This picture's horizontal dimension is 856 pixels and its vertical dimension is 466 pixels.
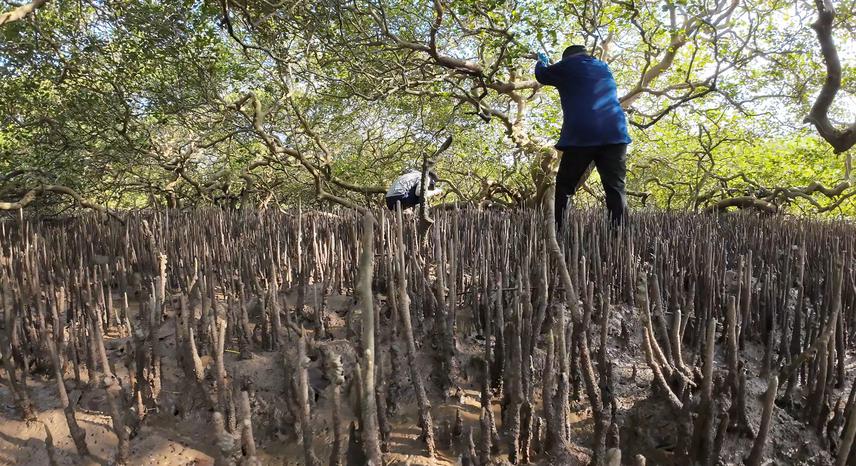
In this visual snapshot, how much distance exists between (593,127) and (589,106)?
0.51ft

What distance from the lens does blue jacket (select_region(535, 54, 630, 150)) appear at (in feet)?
11.1

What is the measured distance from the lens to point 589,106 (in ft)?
11.2

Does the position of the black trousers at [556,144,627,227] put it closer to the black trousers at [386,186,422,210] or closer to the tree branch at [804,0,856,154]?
the black trousers at [386,186,422,210]

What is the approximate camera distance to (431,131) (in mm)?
6559

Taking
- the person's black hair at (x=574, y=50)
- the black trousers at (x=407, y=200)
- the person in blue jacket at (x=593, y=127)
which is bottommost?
the black trousers at (x=407, y=200)

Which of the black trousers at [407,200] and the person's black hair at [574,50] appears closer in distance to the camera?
the person's black hair at [574,50]

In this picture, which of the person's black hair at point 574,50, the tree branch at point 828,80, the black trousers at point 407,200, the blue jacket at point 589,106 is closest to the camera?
the blue jacket at point 589,106

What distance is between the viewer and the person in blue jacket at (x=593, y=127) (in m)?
3.38

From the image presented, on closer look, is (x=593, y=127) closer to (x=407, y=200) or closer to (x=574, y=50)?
(x=574, y=50)

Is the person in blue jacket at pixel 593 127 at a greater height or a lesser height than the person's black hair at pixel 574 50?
lesser

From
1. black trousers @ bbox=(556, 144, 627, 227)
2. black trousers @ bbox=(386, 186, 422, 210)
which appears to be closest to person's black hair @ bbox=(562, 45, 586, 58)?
black trousers @ bbox=(556, 144, 627, 227)

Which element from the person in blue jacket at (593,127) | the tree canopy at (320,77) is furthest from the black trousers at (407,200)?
the person in blue jacket at (593,127)

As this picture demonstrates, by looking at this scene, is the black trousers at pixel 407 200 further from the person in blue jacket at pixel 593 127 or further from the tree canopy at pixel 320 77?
the person in blue jacket at pixel 593 127

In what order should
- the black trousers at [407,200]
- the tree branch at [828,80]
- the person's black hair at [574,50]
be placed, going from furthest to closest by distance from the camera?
the black trousers at [407,200], the tree branch at [828,80], the person's black hair at [574,50]
